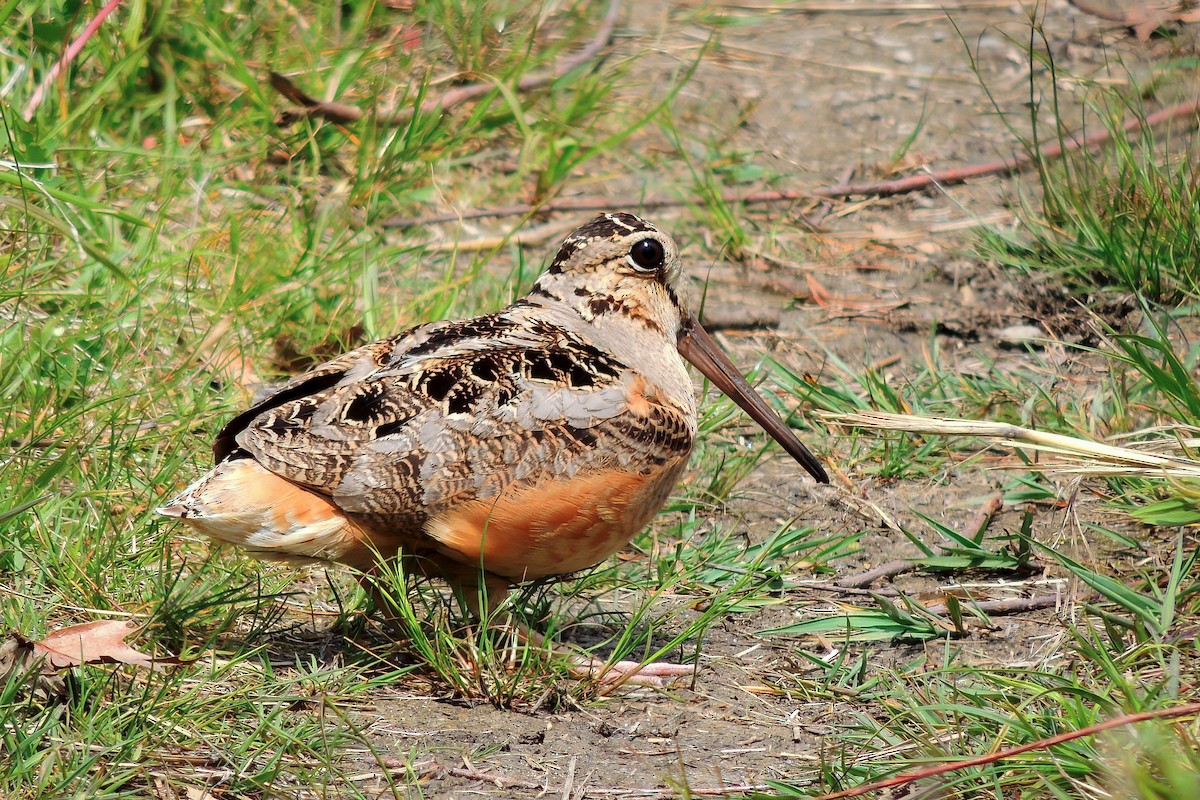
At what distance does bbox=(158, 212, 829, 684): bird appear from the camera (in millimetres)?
2947

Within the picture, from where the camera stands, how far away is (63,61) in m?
4.30

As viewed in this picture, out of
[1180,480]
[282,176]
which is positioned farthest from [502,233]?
[1180,480]

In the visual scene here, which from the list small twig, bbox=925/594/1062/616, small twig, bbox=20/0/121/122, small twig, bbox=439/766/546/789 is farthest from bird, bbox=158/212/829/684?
small twig, bbox=20/0/121/122

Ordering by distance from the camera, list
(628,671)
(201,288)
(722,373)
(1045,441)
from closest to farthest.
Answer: (1045,441) → (628,671) → (722,373) → (201,288)

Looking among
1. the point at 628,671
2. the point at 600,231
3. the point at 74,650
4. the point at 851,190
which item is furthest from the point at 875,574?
the point at 851,190

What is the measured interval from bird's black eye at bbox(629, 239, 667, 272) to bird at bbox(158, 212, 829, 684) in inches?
13.0

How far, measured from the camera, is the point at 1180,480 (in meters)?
3.19

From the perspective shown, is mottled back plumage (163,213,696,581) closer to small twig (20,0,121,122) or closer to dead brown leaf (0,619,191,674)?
dead brown leaf (0,619,191,674)

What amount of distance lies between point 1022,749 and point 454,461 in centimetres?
129

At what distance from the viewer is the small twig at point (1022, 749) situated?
2.28 m

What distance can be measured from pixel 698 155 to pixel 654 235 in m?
2.65

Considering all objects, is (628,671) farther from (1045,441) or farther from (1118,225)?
(1118,225)

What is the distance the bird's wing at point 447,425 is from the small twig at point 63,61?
5.62 feet

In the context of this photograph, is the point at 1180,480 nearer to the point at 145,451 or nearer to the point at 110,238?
the point at 145,451
